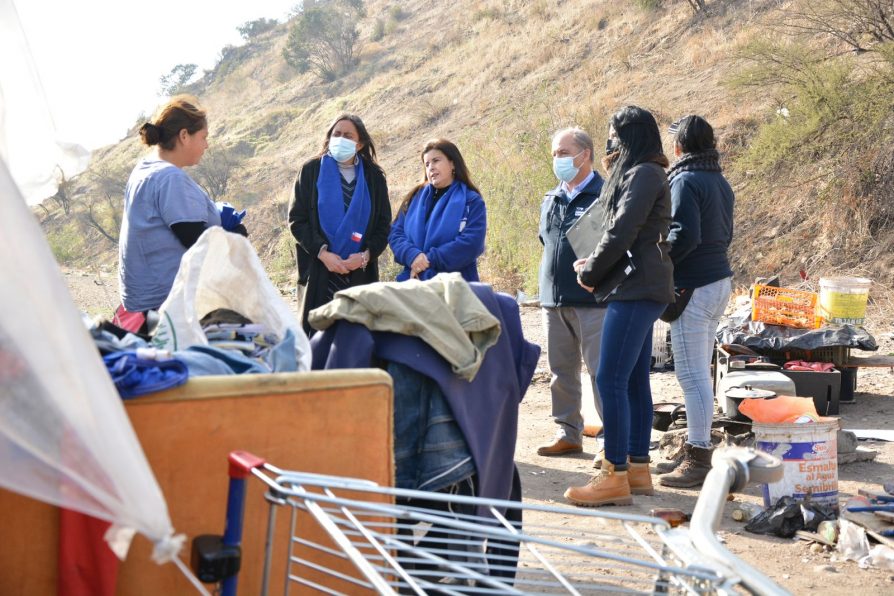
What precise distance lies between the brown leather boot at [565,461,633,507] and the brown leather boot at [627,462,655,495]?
237 millimetres

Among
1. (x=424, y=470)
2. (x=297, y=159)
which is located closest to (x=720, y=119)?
(x=424, y=470)

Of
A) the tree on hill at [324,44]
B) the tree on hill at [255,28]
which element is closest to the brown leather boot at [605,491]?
the tree on hill at [324,44]

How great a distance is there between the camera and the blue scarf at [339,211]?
19.7ft

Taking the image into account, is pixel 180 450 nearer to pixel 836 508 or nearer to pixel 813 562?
pixel 813 562

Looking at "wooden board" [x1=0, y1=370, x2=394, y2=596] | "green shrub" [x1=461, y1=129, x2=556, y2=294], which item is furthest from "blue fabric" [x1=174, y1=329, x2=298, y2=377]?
"green shrub" [x1=461, y1=129, x2=556, y2=294]

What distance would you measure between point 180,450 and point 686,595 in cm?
131

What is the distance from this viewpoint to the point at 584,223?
17.2ft

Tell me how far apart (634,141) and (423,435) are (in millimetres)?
2275

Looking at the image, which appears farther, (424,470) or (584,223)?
(584,223)

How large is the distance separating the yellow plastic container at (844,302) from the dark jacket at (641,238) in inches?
148

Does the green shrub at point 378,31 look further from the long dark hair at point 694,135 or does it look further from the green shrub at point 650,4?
the long dark hair at point 694,135

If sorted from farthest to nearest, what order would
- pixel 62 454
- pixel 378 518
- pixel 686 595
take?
pixel 378 518
pixel 686 595
pixel 62 454

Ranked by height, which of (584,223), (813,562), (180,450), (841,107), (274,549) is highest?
(841,107)

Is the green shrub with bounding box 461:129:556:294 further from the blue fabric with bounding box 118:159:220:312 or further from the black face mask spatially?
the blue fabric with bounding box 118:159:220:312
